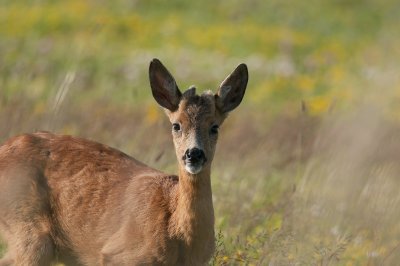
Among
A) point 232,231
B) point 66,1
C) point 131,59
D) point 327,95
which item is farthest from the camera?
point 66,1

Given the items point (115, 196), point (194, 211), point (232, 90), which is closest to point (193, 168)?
point (194, 211)

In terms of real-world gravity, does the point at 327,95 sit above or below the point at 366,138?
below

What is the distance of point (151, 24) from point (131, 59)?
4664 millimetres

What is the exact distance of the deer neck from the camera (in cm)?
848

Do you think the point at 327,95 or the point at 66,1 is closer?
the point at 327,95

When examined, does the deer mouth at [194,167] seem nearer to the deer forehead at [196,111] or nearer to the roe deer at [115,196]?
the roe deer at [115,196]

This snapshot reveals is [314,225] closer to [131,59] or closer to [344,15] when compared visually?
[131,59]

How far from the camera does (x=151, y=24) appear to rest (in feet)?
91.2

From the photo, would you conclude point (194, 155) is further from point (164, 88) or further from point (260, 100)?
point (260, 100)

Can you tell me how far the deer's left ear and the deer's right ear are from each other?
0.32m

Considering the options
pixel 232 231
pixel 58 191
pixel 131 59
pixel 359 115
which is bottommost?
pixel 131 59

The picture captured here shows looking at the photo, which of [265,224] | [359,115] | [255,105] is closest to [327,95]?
[255,105]

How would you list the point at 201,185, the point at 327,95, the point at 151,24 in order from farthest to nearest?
1. the point at 151,24
2. the point at 327,95
3. the point at 201,185

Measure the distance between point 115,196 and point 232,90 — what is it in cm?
120
